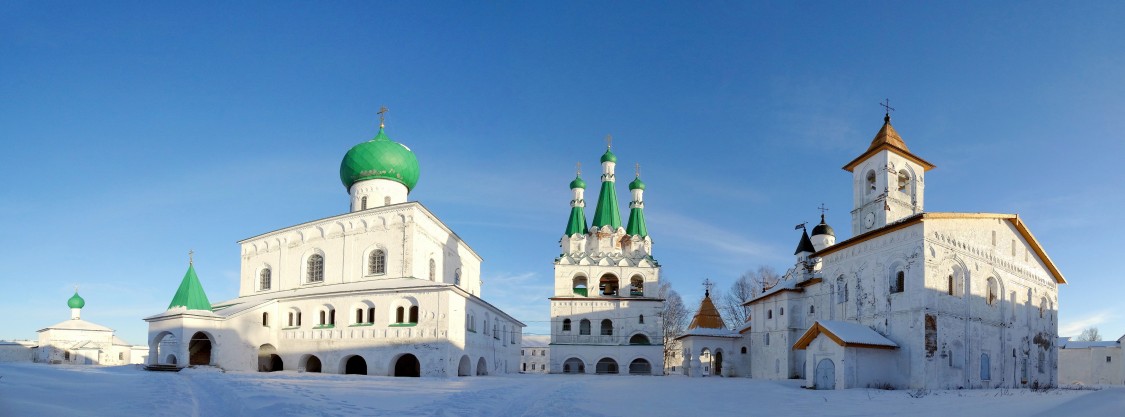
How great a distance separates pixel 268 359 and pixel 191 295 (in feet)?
14.6

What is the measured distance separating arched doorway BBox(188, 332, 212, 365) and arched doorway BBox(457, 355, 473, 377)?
1043cm

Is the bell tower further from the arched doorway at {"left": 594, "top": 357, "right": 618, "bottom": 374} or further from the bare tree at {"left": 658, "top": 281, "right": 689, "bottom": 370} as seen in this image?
the bare tree at {"left": 658, "top": 281, "right": 689, "bottom": 370}

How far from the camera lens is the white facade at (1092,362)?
140 ft

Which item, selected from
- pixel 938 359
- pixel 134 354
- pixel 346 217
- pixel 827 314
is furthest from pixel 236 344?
pixel 134 354

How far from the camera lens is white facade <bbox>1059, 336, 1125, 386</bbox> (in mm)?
42812

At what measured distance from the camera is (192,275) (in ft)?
92.6

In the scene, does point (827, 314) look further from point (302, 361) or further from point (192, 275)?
point (192, 275)

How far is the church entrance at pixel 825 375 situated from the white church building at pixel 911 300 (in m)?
0.04

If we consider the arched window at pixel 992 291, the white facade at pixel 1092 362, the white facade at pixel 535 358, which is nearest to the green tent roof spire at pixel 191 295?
the arched window at pixel 992 291

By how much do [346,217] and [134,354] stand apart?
33458 millimetres

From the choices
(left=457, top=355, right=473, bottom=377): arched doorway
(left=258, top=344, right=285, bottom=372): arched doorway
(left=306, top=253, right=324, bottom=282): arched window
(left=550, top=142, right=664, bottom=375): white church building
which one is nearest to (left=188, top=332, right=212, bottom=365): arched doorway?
(left=258, top=344, right=285, bottom=372): arched doorway

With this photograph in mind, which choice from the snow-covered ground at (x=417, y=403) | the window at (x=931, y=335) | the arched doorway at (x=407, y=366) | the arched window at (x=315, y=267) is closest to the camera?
the snow-covered ground at (x=417, y=403)

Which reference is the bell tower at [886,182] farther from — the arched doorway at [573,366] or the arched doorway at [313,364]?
the arched doorway at [313,364]

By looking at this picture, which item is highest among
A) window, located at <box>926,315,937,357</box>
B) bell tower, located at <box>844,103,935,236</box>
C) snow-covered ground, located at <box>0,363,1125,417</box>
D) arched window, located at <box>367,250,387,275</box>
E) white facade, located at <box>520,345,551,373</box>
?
bell tower, located at <box>844,103,935,236</box>
